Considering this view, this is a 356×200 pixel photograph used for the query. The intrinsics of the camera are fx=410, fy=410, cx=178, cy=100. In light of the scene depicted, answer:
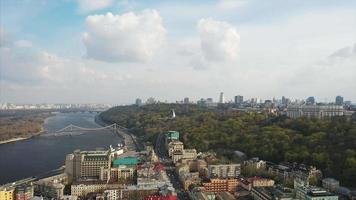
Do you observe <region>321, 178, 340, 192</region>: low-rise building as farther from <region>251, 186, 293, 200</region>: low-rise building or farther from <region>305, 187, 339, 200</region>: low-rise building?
<region>305, 187, 339, 200</region>: low-rise building

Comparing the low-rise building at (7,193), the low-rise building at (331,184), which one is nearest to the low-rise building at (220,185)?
the low-rise building at (331,184)

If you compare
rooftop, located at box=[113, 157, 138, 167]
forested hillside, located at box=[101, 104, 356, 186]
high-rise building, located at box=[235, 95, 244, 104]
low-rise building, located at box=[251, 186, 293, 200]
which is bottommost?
low-rise building, located at box=[251, 186, 293, 200]

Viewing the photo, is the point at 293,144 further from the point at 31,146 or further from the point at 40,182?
the point at 31,146

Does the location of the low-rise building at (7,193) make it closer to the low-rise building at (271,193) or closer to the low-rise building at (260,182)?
the low-rise building at (271,193)

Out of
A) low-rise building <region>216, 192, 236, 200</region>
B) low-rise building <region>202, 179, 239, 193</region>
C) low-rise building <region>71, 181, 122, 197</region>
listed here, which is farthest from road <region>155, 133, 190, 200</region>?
low-rise building <region>71, 181, 122, 197</region>

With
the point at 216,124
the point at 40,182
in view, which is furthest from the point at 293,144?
the point at 40,182

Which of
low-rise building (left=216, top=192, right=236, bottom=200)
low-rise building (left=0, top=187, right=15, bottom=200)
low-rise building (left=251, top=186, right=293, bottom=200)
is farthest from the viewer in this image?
low-rise building (left=216, top=192, right=236, bottom=200)

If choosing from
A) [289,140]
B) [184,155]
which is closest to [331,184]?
[289,140]
